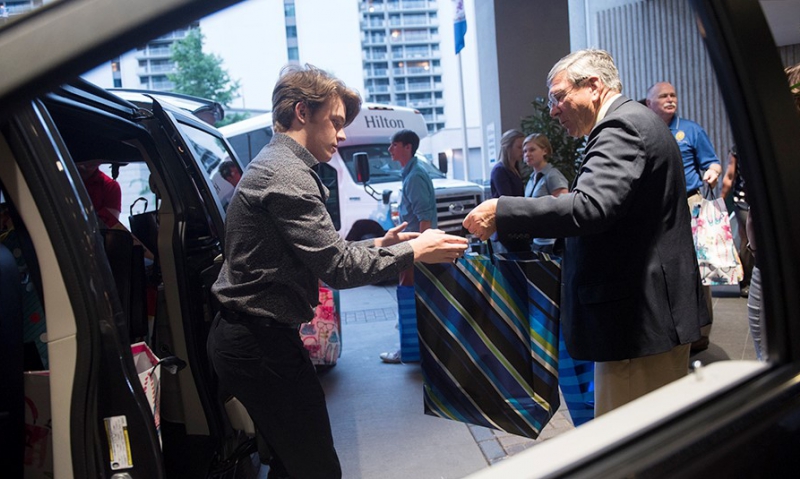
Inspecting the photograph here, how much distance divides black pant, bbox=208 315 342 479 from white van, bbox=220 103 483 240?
25.3ft

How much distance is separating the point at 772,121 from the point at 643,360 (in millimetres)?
1167

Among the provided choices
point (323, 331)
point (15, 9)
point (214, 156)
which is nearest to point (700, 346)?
point (323, 331)

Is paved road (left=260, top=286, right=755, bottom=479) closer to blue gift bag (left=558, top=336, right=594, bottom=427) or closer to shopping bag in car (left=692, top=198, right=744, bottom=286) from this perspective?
shopping bag in car (left=692, top=198, right=744, bottom=286)

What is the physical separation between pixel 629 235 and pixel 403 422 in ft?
8.62

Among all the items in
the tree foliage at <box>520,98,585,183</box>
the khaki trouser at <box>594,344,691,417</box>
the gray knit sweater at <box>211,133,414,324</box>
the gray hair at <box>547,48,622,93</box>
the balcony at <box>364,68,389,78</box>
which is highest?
the balcony at <box>364,68,389,78</box>

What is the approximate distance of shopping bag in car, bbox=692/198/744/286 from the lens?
3839 millimetres

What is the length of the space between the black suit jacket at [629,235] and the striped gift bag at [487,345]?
0.54ft

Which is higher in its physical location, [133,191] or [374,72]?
[374,72]

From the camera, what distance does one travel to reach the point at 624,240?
201cm

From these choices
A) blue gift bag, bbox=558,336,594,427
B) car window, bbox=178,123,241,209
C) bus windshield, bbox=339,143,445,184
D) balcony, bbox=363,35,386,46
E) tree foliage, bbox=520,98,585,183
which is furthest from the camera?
balcony, bbox=363,35,386,46

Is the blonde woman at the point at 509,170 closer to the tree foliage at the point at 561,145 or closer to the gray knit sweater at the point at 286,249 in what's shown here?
the tree foliage at the point at 561,145

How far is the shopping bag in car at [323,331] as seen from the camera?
4777 millimetres

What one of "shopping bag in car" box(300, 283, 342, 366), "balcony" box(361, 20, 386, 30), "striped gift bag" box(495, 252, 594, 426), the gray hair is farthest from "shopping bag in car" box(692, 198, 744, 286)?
"balcony" box(361, 20, 386, 30)

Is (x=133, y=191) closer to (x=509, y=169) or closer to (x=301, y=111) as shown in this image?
(x=301, y=111)
